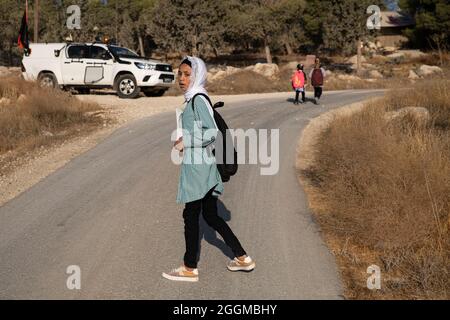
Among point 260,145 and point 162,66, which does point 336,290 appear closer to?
point 260,145

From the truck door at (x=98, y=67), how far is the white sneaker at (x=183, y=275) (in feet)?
49.5

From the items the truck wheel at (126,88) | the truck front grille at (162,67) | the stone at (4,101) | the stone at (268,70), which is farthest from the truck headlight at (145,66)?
the stone at (268,70)

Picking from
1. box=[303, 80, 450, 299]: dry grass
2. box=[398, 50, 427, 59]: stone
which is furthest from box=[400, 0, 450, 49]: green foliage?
box=[303, 80, 450, 299]: dry grass

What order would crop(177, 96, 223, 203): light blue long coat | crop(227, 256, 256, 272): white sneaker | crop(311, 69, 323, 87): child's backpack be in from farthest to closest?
crop(311, 69, 323, 87): child's backpack, crop(227, 256, 256, 272): white sneaker, crop(177, 96, 223, 203): light blue long coat

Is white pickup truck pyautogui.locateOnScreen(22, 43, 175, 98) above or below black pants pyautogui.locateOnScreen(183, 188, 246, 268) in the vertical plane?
above

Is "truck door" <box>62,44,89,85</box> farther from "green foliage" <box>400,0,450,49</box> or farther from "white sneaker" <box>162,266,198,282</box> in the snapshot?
"green foliage" <box>400,0,450,49</box>

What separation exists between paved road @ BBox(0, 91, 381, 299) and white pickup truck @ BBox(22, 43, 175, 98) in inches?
381

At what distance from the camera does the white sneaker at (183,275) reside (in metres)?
4.36

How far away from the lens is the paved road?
4.24 m

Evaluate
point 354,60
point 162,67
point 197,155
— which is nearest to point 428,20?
point 354,60

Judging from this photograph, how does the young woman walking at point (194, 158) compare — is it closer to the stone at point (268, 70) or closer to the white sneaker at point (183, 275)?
the white sneaker at point (183, 275)

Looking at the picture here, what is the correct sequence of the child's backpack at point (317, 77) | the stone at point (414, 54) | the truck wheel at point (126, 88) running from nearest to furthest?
the child's backpack at point (317, 77) → the truck wheel at point (126, 88) → the stone at point (414, 54)

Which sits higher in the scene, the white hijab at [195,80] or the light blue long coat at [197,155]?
the white hijab at [195,80]

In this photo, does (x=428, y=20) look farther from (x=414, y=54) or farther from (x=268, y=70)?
(x=268, y=70)
